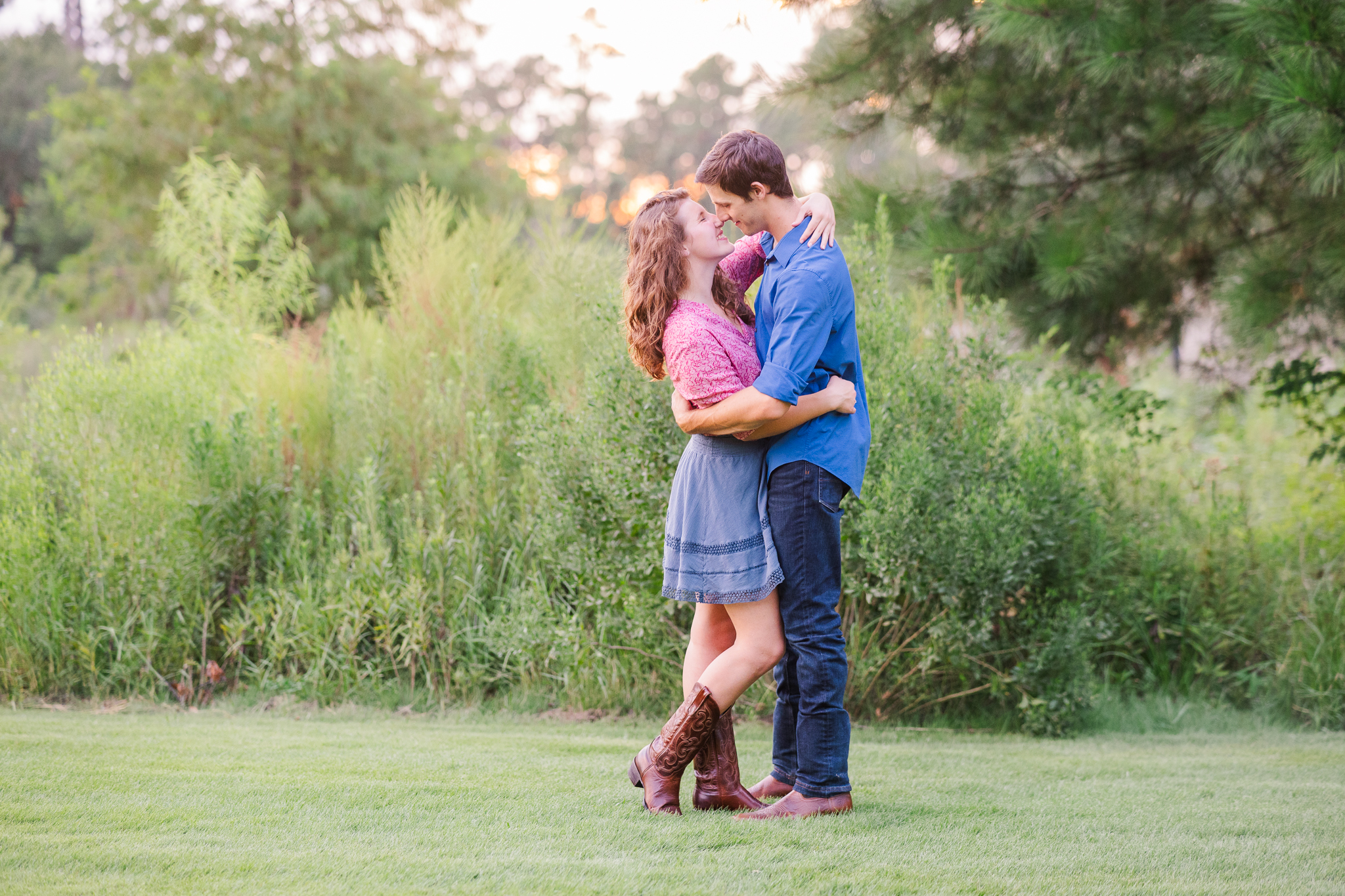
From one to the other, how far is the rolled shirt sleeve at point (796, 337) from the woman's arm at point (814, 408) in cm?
4

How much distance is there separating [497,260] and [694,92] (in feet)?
94.8

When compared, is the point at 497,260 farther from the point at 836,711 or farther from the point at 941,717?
the point at 836,711

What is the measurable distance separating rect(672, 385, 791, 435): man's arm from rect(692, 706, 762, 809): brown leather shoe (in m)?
0.78

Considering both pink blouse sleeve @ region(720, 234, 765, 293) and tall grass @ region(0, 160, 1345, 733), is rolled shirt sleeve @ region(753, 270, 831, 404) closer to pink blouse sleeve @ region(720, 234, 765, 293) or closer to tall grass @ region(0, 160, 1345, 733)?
pink blouse sleeve @ region(720, 234, 765, 293)

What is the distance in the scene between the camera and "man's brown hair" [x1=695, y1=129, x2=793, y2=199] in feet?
8.50

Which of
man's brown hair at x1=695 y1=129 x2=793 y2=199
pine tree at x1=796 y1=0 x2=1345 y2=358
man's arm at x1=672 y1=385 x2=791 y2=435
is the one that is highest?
pine tree at x1=796 y1=0 x2=1345 y2=358

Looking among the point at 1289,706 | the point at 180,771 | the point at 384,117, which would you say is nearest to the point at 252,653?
the point at 180,771

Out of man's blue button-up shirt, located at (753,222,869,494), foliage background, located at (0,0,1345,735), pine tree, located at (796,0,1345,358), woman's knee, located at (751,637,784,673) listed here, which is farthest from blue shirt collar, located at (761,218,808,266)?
pine tree, located at (796,0,1345,358)

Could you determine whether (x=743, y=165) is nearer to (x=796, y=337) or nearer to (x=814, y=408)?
(x=796, y=337)

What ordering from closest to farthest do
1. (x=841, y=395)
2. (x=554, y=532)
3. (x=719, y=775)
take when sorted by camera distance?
Answer: (x=841, y=395) < (x=719, y=775) < (x=554, y=532)

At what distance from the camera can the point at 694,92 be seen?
3322 centimetres

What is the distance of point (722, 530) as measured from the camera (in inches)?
103

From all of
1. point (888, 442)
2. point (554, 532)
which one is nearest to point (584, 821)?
point (554, 532)

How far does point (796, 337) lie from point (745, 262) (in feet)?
1.76
